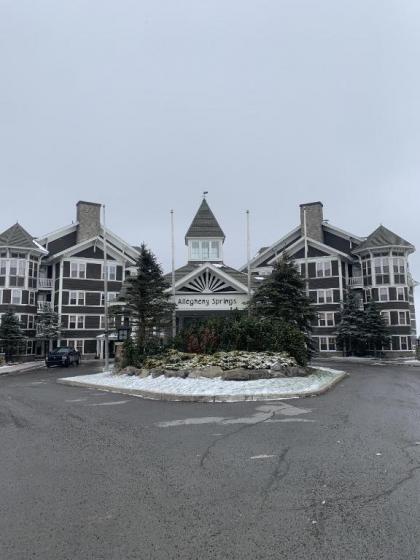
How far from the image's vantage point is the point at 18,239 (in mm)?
48781

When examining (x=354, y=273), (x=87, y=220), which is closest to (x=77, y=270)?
(x=87, y=220)

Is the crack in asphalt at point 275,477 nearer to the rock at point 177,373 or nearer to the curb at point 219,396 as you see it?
the curb at point 219,396

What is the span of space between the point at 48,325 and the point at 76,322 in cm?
344

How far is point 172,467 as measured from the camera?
671 cm

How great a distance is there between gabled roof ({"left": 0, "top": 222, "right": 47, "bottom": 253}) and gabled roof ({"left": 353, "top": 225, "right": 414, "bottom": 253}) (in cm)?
3387

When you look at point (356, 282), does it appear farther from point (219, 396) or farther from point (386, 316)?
point (219, 396)

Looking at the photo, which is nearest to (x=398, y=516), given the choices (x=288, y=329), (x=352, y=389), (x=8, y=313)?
(x=352, y=389)

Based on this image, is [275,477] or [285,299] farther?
[285,299]

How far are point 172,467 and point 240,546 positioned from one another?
2.71 metres

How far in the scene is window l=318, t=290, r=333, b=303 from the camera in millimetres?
50700

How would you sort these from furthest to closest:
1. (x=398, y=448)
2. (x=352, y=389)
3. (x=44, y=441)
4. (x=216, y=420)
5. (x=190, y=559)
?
(x=352, y=389) < (x=216, y=420) < (x=44, y=441) < (x=398, y=448) < (x=190, y=559)

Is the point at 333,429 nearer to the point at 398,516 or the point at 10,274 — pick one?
the point at 398,516

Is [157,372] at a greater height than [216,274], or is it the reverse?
[216,274]

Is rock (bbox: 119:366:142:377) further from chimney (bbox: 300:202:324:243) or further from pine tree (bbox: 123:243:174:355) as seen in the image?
chimney (bbox: 300:202:324:243)
